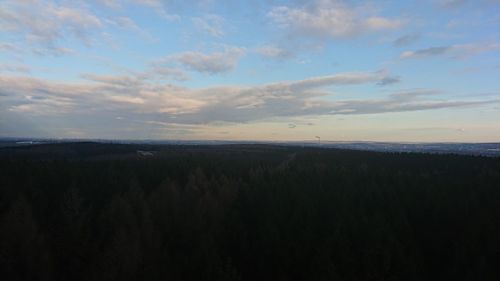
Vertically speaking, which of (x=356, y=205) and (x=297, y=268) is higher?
(x=356, y=205)

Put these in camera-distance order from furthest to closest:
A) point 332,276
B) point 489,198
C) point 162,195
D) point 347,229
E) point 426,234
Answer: point 489,198, point 162,195, point 426,234, point 347,229, point 332,276

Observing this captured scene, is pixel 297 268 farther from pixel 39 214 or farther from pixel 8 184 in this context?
pixel 8 184

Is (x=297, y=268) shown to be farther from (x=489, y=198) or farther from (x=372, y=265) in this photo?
(x=489, y=198)

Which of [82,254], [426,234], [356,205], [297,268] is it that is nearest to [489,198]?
[426,234]

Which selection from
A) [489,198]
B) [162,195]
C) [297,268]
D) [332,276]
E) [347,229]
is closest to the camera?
[332,276]

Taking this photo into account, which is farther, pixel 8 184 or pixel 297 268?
pixel 8 184

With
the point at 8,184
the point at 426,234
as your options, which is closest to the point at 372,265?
the point at 426,234
